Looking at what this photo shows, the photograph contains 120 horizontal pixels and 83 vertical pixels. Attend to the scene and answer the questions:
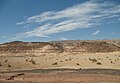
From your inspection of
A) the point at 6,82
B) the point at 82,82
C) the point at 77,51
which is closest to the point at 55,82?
the point at 82,82

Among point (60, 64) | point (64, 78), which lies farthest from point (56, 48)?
point (64, 78)

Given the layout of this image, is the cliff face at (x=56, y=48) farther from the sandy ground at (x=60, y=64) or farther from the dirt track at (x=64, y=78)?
the dirt track at (x=64, y=78)

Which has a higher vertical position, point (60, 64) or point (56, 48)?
point (56, 48)

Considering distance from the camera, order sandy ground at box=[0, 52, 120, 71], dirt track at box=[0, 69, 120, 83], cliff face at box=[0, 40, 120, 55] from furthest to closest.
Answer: cliff face at box=[0, 40, 120, 55], sandy ground at box=[0, 52, 120, 71], dirt track at box=[0, 69, 120, 83]

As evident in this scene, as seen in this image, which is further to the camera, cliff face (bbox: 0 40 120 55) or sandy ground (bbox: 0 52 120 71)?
cliff face (bbox: 0 40 120 55)

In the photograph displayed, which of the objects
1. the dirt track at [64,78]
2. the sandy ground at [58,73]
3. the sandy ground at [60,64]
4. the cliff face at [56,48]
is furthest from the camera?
the cliff face at [56,48]

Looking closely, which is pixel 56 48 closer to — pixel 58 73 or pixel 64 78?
pixel 58 73

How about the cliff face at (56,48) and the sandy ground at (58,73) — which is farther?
the cliff face at (56,48)

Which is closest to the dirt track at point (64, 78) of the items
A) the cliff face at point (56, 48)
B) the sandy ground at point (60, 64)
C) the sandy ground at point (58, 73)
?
the sandy ground at point (58, 73)

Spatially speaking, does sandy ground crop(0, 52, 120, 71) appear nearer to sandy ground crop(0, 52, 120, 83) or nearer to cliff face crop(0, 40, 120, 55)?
sandy ground crop(0, 52, 120, 83)

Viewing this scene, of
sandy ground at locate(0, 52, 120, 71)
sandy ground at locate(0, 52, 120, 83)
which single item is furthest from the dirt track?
sandy ground at locate(0, 52, 120, 71)

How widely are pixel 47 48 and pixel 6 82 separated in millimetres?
81300

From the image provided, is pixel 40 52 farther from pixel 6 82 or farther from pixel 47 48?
pixel 6 82

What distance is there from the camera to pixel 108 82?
2014 cm
